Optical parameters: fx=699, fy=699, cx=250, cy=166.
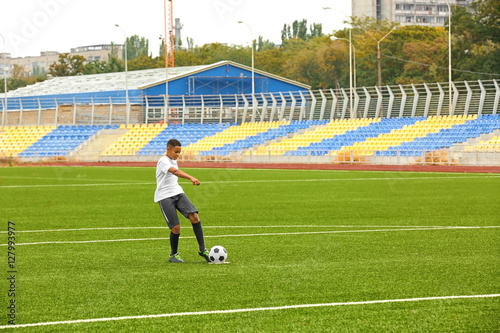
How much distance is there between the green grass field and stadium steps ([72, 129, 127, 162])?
3559 centimetres

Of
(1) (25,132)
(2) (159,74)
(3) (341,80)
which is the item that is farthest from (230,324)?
(3) (341,80)

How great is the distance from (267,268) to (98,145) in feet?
165

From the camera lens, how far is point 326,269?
9406 millimetres

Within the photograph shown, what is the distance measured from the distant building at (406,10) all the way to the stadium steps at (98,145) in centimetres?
Result: 10403

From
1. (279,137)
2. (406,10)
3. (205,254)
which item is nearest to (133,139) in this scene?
(279,137)

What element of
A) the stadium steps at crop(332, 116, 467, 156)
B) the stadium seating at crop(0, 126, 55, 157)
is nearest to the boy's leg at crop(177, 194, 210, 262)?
the stadium steps at crop(332, 116, 467, 156)

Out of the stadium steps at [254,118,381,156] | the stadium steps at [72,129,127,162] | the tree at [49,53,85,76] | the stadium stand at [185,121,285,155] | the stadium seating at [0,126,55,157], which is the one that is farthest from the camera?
the tree at [49,53,85,76]

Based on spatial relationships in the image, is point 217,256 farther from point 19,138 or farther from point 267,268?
point 19,138

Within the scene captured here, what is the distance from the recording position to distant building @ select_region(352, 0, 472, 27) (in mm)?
154400

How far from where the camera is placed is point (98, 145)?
5816cm

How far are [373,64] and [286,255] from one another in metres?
72.2

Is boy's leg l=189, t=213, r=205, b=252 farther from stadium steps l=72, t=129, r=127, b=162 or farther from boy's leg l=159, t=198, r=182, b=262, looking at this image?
stadium steps l=72, t=129, r=127, b=162

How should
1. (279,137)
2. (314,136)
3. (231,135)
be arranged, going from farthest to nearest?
(231,135) → (279,137) → (314,136)

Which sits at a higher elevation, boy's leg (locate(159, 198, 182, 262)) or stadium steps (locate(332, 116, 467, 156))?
stadium steps (locate(332, 116, 467, 156))
